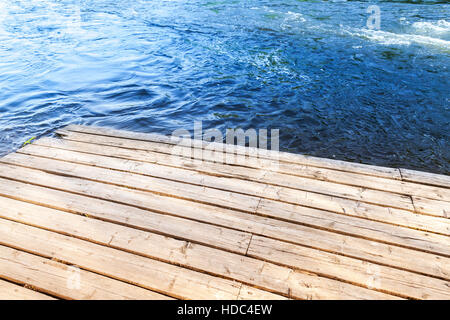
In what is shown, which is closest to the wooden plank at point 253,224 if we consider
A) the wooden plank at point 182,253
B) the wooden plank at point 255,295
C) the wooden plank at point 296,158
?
the wooden plank at point 182,253

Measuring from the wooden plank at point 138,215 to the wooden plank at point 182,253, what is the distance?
6 centimetres

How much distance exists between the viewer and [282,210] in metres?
2.40

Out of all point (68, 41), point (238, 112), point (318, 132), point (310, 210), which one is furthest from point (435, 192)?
point (68, 41)

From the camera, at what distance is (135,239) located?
2.11 meters

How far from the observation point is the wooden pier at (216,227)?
1806mm

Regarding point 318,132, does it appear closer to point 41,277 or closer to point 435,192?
point 435,192

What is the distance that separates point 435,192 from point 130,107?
181 inches

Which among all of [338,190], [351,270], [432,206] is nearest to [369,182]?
[338,190]

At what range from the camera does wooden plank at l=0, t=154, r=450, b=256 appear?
213cm

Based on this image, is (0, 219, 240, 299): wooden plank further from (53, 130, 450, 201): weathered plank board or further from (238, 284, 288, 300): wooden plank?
(53, 130, 450, 201): weathered plank board

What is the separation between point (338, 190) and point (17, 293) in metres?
2.30

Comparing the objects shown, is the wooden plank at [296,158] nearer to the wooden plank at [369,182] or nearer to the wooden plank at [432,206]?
the wooden plank at [369,182]

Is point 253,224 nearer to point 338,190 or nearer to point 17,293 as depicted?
point 338,190

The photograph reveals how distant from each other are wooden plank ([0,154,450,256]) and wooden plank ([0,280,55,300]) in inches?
42.5
